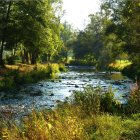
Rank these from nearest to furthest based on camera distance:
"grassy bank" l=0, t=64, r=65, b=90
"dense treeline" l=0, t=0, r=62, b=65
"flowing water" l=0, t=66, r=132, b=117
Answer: "flowing water" l=0, t=66, r=132, b=117 → "grassy bank" l=0, t=64, r=65, b=90 → "dense treeline" l=0, t=0, r=62, b=65

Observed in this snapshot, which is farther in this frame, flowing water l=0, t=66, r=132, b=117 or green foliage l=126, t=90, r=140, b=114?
flowing water l=0, t=66, r=132, b=117

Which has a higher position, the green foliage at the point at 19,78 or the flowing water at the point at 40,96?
the green foliage at the point at 19,78

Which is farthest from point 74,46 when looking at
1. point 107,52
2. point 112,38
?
point 112,38

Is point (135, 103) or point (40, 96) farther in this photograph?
point (40, 96)

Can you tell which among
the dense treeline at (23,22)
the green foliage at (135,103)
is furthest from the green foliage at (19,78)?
the green foliage at (135,103)

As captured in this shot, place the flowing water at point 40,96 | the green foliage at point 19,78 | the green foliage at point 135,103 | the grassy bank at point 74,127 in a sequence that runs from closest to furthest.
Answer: the grassy bank at point 74,127 → the green foliage at point 135,103 → the flowing water at point 40,96 → the green foliage at point 19,78

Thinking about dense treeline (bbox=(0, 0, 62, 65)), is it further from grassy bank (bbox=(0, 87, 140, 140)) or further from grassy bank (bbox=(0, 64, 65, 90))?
grassy bank (bbox=(0, 87, 140, 140))

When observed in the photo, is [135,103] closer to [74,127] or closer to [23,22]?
[74,127]

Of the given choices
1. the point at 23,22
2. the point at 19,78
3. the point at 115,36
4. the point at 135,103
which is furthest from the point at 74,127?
the point at 115,36

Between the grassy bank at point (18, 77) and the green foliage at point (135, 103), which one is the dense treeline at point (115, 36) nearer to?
the green foliage at point (135, 103)

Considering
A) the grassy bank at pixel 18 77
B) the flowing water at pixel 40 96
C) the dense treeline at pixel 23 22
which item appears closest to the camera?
the flowing water at pixel 40 96

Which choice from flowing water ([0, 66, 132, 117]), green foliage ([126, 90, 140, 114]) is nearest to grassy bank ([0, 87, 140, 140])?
green foliage ([126, 90, 140, 114])

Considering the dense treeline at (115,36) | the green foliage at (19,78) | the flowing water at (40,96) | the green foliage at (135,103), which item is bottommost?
the flowing water at (40,96)

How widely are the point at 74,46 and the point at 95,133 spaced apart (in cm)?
12299
